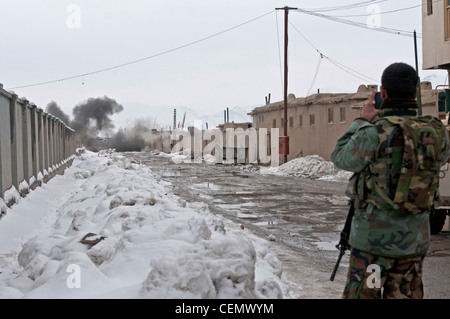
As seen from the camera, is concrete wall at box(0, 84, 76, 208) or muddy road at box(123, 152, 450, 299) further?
concrete wall at box(0, 84, 76, 208)

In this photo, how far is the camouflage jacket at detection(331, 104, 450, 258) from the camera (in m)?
2.91

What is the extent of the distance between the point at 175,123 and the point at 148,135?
30.4 ft

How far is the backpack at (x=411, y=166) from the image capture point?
286 cm

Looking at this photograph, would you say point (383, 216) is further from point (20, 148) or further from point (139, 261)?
point (20, 148)

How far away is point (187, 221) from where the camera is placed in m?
5.99

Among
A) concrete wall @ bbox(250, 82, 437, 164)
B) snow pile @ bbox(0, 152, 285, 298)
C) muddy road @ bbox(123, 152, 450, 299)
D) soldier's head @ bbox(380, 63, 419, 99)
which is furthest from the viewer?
concrete wall @ bbox(250, 82, 437, 164)

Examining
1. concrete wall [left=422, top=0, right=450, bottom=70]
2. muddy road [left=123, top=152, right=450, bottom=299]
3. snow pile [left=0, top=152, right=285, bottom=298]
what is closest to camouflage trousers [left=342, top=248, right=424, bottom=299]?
snow pile [left=0, top=152, right=285, bottom=298]

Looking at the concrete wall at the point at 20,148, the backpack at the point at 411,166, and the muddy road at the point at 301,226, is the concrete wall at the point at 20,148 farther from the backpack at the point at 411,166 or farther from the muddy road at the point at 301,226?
the backpack at the point at 411,166

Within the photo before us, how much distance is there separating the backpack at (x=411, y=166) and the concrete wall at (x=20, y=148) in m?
6.92

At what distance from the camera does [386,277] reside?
2973 millimetres

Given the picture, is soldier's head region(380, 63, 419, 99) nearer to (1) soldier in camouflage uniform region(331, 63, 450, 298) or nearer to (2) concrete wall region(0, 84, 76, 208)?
(1) soldier in camouflage uniform region(331, 63, 450, 298)

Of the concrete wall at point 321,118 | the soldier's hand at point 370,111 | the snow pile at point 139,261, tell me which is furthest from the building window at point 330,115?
the soldier's hand at point 370,111

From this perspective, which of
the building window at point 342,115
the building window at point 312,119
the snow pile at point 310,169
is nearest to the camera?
the snow pile at point 310,169

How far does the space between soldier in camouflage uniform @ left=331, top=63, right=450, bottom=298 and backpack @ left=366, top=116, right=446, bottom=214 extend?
0.02 meters
